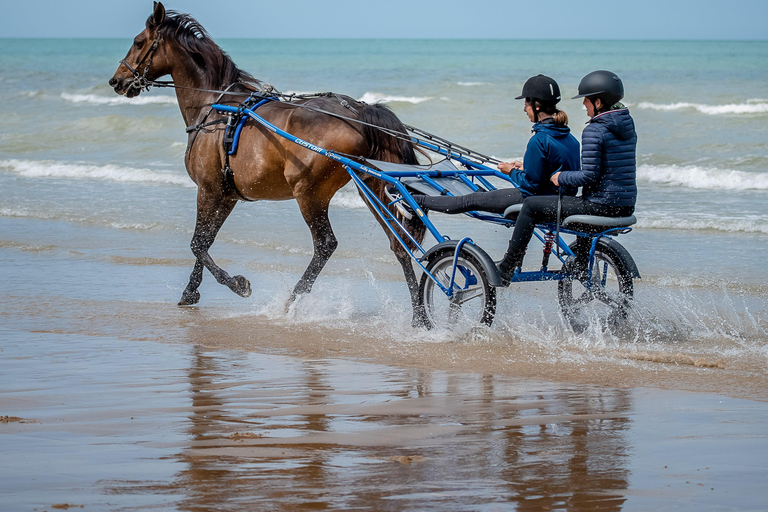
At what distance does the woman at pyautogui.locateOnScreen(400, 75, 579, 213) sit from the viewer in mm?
5332

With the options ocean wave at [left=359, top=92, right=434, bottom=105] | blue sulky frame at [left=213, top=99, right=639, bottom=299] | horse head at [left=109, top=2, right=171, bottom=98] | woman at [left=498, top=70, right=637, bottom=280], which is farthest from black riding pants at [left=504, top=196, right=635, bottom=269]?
ocean wave at [left=359, top=92, right=434, bottom=105]

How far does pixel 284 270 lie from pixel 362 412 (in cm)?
478

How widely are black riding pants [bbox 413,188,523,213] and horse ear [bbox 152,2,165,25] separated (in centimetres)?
327

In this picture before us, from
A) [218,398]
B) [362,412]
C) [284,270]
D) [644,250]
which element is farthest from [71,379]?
[644,250]

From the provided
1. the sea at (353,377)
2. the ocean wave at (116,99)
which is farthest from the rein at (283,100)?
the ocean wave at (116,99)

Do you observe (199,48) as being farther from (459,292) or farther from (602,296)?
(602,296)

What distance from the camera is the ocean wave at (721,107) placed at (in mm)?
25312

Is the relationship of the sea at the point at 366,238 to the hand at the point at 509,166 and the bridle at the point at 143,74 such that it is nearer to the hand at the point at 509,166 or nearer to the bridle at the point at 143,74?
the hand at the point at 509,166

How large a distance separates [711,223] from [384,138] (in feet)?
18.5

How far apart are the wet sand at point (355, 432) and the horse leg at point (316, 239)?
1199 mm

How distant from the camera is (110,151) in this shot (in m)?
20.4

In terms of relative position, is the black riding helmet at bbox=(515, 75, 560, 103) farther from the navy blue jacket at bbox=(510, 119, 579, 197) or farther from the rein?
the rein

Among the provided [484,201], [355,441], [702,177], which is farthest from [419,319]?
[702,177]

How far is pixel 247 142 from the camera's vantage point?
699cm
